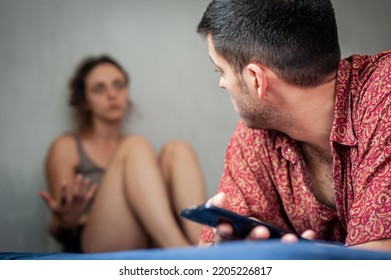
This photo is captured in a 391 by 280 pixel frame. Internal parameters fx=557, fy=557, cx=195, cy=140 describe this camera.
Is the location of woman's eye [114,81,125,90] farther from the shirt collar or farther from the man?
the shirt collar

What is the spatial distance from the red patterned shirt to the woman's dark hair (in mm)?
397

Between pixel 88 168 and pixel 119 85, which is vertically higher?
pixel 119 85

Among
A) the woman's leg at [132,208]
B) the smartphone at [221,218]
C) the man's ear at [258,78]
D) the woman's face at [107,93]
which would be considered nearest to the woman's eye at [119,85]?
the woman's face at [107,93]

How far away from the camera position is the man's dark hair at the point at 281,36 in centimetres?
95

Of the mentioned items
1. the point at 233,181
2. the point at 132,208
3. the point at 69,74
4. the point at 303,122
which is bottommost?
the point at 132,208

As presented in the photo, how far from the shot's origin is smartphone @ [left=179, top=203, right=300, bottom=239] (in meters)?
0.79

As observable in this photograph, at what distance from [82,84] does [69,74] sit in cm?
5

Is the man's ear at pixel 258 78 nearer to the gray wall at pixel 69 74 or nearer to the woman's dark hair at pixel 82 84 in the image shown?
the gray wall at pixel 69 74

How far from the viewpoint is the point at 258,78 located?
984 millimetres

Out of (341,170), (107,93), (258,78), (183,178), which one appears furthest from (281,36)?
(107,93)

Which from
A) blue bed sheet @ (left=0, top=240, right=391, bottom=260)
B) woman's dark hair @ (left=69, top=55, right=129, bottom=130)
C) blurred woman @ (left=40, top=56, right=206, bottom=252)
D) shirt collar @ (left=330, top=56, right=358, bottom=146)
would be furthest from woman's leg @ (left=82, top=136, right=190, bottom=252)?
blue bed sheet @ (left=0, top=240, right=391, bottom=260)

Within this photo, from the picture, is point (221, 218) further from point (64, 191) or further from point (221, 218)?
point (64, 191)

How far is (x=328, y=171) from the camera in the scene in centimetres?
106

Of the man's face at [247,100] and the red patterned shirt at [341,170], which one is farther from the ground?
the man's face at [247,100]
